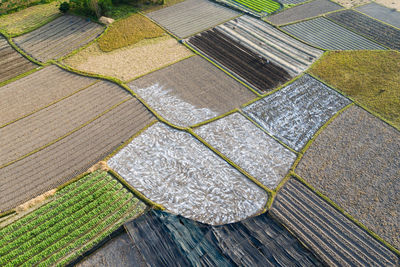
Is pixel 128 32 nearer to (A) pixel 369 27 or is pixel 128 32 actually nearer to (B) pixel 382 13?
(A) pixel 369 27

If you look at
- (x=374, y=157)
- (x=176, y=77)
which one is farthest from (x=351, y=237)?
(x=176, y=77)

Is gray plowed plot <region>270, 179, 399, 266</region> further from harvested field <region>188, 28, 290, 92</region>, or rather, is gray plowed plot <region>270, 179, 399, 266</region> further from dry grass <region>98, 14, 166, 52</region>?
dry grass <region>98, 14, 166, 52</region>

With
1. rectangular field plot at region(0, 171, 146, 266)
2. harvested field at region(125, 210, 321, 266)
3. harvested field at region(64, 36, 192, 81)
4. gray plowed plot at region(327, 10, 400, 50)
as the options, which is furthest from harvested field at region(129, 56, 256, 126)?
gray plowed plot at region(327, 10, 400, 50)

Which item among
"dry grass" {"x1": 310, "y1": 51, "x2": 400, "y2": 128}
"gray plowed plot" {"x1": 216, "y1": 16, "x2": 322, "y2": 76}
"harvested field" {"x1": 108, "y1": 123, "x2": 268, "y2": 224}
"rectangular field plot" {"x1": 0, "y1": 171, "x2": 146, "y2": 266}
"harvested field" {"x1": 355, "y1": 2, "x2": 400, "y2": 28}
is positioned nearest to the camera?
"rectangular field plot" {"x1": 0, "y1": 171, "x2": 146, "y2": 266}

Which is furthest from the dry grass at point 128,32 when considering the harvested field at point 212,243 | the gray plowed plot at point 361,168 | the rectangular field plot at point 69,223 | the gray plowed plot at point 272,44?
the gray plowed plot at point 361,168

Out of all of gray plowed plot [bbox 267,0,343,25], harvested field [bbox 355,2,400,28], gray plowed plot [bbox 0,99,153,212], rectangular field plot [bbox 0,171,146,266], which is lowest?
rectangular field plot [bbox 0,171,146,266]

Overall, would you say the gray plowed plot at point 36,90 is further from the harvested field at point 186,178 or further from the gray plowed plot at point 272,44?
the gray plowed plot at point 272,44

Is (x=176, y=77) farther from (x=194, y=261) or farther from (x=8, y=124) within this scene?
(x=194, y=261)
